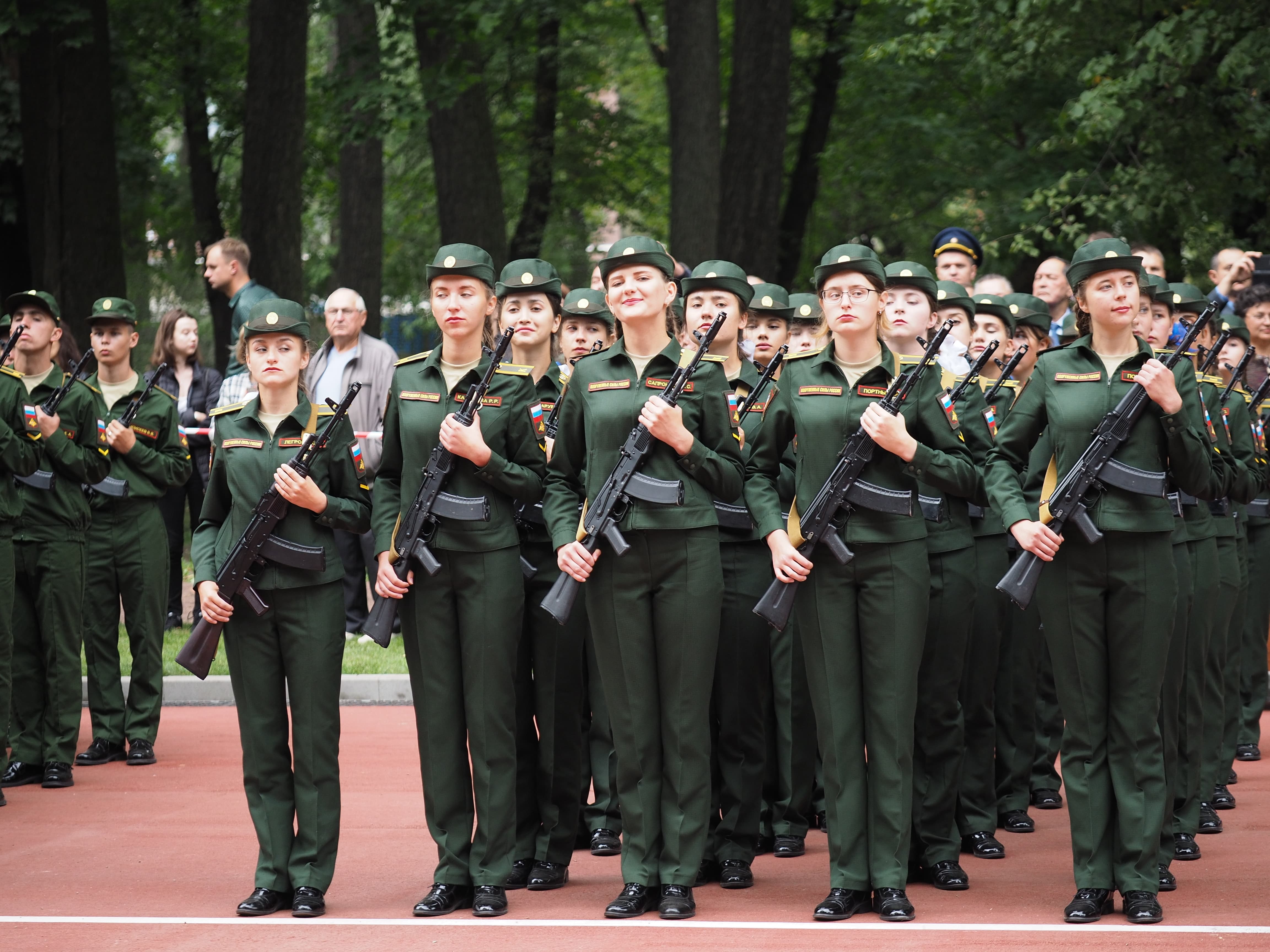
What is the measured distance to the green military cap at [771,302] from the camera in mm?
8297

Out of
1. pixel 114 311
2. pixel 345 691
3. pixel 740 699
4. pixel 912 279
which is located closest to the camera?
pixel 740 699

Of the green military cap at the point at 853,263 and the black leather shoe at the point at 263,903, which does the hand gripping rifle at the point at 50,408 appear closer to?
the black leather shoe at the point at 263,903

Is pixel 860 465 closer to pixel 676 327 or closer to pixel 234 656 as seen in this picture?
pixel 676 327

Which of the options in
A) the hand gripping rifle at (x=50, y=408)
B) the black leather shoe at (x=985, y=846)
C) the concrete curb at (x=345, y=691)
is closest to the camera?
the black leather shoe at (x=985, y=846)

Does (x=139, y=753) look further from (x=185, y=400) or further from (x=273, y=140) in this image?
(x=273, y=140)

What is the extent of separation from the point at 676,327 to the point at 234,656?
92.8 inches

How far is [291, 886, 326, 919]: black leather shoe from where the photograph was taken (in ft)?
20.9

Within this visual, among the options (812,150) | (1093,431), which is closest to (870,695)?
(1093,431)

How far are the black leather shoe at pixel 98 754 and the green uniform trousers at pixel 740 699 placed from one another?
14.4ft

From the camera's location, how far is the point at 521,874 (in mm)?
6863

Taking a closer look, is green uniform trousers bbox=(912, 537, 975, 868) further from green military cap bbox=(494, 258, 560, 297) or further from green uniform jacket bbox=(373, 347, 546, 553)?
green military cap bbox=(494, 258, 560, 297)

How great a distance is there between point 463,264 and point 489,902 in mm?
2499

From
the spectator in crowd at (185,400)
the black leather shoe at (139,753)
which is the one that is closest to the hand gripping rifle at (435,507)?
the black leather shoe at (139,753)

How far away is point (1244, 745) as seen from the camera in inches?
388
